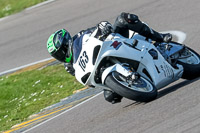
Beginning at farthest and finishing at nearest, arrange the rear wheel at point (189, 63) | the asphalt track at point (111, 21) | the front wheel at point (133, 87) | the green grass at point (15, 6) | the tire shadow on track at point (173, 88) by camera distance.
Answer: the green grass at point (15, 6), the rear wheel at point (189, 63), the tire shadow on track at point (173, 88), the front wheel at point (133, 87), the asphalt track at point (111, 21)

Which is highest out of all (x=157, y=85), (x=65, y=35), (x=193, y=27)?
(x=65, y=35)

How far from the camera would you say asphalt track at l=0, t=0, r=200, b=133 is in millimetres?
6309

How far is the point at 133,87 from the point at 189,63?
4.82 feet

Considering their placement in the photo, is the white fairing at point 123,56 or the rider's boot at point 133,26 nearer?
the white fairing at point 123,56

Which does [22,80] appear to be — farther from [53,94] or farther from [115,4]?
[115,4]

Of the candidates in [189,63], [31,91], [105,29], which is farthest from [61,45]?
[31,91]

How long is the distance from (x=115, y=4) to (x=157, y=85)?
311 inches

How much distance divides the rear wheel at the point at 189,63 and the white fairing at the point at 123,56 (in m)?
0.16

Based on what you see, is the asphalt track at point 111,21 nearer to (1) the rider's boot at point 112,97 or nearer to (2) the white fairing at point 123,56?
(1) the rider's boot at point 112,97

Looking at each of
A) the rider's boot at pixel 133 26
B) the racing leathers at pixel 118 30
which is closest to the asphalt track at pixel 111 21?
the racing leathers at pixel 118 30

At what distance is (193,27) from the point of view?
11.3 metres

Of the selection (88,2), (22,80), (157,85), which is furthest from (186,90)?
(88,2)

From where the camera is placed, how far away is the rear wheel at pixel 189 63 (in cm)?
778

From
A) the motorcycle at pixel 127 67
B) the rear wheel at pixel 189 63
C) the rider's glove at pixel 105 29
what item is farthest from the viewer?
the rear wheel at pixel 189 63
